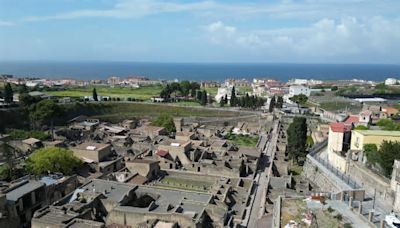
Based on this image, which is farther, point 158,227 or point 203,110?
point 203,110

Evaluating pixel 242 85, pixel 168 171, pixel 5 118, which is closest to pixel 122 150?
pixel 168 171

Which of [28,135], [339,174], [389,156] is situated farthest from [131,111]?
[389,156]

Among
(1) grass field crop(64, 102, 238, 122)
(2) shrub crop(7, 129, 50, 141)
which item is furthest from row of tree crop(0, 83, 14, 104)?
(2) shrub crop(7, 129, 50, 141)

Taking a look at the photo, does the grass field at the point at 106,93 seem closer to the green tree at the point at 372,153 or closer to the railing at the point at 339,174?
the railing at the point at 339,174

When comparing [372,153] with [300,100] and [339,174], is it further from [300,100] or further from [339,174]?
[300,100]

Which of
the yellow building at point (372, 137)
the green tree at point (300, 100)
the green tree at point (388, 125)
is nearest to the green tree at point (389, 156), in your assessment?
the yellow building at point (372, 137)

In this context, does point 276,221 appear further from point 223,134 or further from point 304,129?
point 223,134
